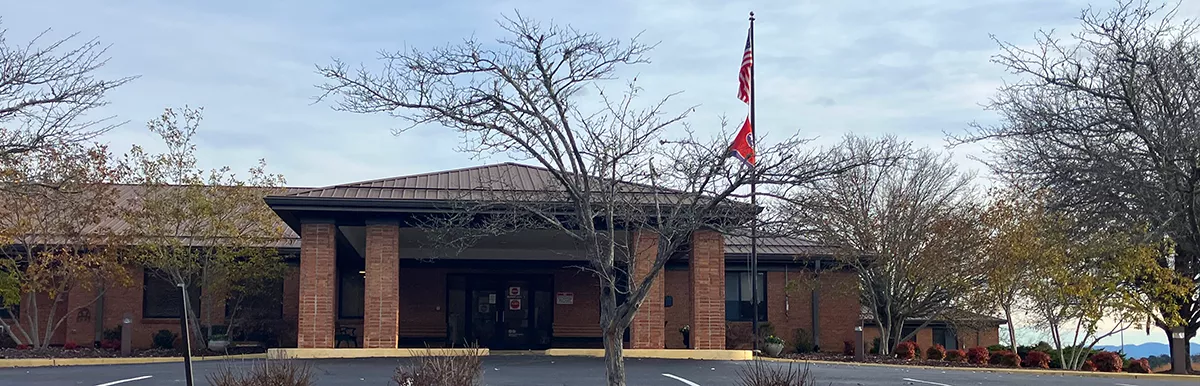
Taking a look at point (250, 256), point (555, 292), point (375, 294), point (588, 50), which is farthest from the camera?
point (555, 292)

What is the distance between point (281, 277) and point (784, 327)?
47.2 ft

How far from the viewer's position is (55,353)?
26.2 m

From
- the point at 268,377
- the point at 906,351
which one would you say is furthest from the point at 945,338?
the point at 268,377

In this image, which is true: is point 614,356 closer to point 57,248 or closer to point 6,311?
point 57,248

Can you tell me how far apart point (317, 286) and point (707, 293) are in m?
8.26

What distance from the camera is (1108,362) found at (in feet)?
82.1

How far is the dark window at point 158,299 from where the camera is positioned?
101ft

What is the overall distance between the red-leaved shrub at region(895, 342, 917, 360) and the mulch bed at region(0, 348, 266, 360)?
52.0 feet

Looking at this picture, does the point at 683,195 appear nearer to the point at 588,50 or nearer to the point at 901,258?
the point at 588,50

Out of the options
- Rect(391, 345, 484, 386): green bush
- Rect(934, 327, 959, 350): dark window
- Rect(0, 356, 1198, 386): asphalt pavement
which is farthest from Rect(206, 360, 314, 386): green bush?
Rect(934, 327, 959, 350): dark window

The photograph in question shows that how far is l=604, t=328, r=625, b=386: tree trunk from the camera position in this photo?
527 inches

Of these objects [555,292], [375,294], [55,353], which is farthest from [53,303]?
[555,292]

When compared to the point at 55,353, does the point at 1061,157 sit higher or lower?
higher

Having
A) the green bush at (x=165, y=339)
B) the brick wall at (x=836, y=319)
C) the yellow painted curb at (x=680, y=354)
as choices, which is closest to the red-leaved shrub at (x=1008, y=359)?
the yellow painted curb at (x=680, y=354)
